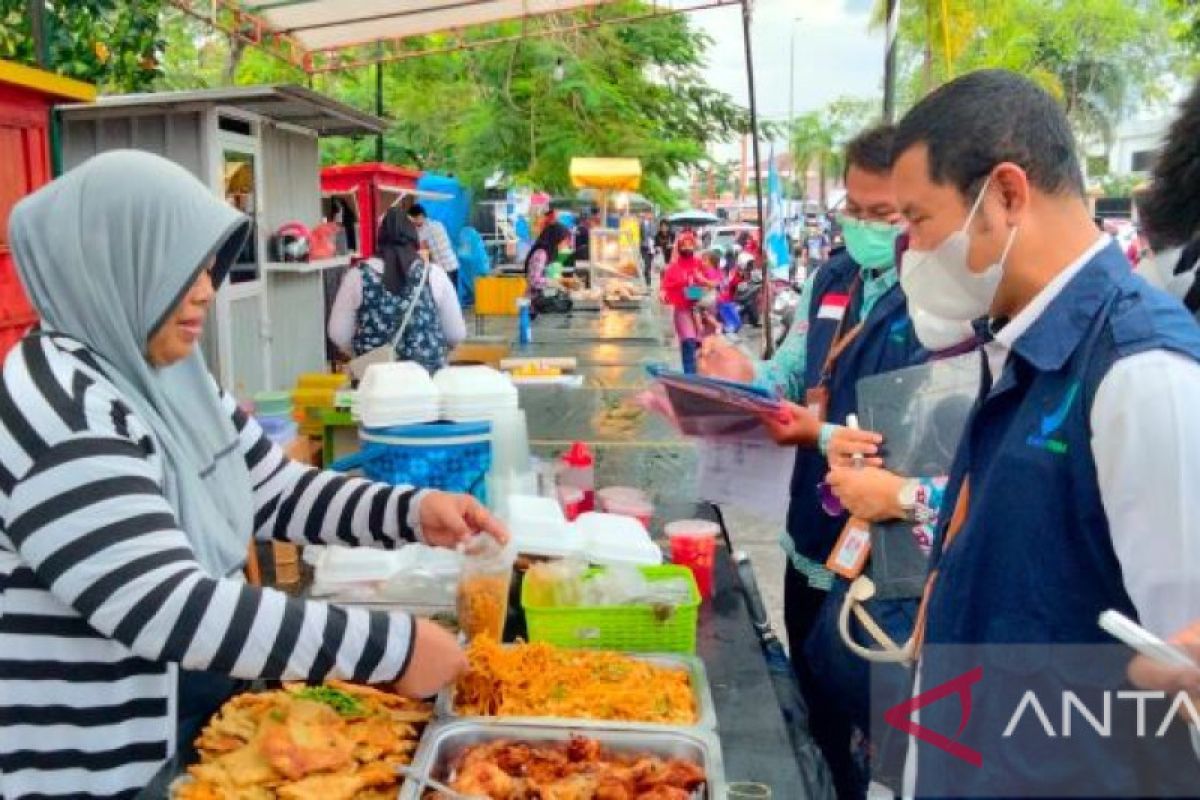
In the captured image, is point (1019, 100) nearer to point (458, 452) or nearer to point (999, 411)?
point (999, 411)

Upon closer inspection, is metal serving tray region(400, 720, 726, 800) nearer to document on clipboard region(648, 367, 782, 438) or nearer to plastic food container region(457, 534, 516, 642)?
plastic food container region(457, 534, 516, 642)

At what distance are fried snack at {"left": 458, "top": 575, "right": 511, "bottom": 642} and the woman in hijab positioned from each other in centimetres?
40

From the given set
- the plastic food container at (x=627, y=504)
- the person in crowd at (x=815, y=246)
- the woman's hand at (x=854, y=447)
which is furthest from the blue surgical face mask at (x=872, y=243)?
the person in crowd at (x=815, y=246)

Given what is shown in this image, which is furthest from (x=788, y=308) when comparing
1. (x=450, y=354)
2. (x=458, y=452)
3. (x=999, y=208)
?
(x=999, y=208)

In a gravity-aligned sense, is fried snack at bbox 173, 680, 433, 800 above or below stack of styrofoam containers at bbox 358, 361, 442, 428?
below

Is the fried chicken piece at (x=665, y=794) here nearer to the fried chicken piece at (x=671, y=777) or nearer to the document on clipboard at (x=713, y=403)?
the fried chicken piece at (x=671, y=777)

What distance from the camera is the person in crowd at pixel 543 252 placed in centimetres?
1168

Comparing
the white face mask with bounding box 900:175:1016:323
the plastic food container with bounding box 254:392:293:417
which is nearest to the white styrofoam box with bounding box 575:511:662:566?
the white face mask with bounding box 900:175:1016:323

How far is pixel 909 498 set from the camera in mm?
1978

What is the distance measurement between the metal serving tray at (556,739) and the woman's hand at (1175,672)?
71cm

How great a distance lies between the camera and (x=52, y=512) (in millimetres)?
1373

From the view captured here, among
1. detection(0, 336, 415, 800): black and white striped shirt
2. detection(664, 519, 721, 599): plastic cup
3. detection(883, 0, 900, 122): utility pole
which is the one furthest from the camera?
detection(883, 0, 900, 122): utility pole

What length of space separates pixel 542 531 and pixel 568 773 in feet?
2.35

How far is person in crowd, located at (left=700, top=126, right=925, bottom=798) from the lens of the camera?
103 inches
